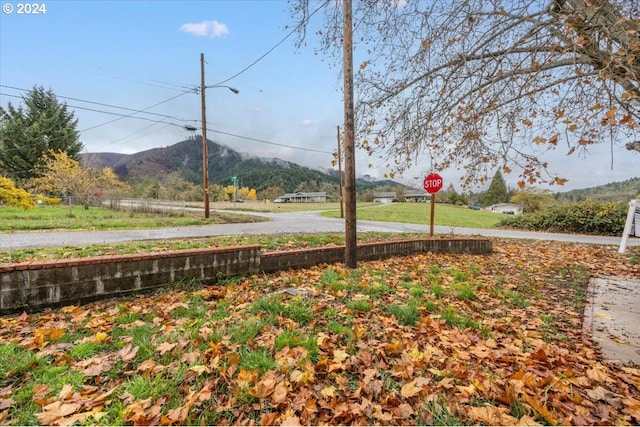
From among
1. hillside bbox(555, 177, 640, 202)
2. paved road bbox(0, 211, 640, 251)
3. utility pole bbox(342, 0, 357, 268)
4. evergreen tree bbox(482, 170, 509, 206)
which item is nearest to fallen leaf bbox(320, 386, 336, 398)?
utility pole bbox(342, 0, 357, 268)

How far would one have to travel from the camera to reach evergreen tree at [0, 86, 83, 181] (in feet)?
93.2

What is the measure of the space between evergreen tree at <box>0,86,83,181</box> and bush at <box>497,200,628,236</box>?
41211 millimetres

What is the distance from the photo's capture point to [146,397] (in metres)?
1.86

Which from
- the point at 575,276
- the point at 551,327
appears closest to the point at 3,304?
the point at 551,327

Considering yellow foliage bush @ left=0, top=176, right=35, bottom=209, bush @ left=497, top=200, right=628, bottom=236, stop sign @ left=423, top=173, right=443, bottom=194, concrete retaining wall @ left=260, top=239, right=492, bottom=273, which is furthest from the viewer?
bush @ left=497, top=200, right=628, bottom=236

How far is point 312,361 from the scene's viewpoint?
2285 mm

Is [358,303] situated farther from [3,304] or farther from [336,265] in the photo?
[3,304]

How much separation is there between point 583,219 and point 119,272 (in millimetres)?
19953

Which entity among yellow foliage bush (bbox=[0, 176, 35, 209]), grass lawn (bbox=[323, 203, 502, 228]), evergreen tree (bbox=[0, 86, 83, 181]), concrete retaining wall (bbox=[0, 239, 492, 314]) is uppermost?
evergreen tree (bbox=[0, 86, 83, 181])

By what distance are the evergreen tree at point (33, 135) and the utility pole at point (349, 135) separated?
114 feet

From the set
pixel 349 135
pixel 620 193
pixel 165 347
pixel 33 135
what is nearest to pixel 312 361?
pixel 165 347

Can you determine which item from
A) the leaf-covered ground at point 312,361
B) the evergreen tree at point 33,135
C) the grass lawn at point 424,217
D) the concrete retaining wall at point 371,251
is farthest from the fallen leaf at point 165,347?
the evergreen tree at point 33,135

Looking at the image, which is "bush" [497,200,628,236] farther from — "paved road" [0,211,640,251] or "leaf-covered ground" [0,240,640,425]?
"leaf-covered ground" [0,240,640,425]

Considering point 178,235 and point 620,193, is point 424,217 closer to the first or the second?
point 620,193
